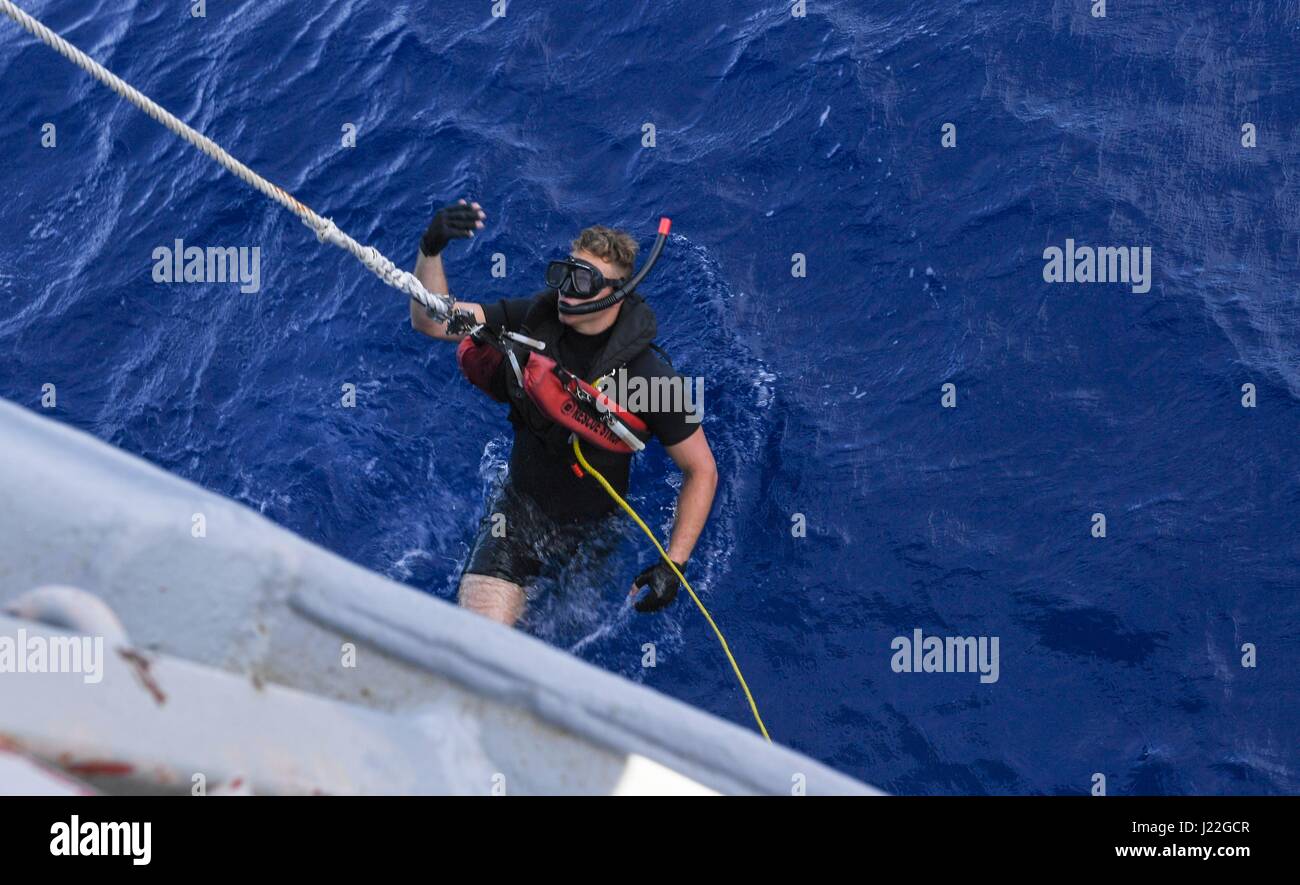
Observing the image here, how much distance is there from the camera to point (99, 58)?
8875 millimetres

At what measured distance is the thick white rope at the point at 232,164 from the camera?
3.83 m

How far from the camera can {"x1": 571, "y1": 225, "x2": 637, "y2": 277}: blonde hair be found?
491 cm

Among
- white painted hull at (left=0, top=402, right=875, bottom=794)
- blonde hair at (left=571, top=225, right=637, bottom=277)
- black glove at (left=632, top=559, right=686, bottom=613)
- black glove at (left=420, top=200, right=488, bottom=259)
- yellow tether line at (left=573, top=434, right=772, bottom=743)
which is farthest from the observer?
yellow tether line at (left=573, top=434, right=772, bottom=743)

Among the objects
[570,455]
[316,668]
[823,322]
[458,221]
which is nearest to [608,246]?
[458,221]

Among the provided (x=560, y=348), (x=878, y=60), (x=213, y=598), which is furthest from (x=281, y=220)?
(x=213, y=598)

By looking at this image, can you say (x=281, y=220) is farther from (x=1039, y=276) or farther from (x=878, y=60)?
(x=1039, y=276)

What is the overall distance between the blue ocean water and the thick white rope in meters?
1.51

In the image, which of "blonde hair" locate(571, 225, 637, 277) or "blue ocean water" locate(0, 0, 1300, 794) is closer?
"blonde hair" locate(571, 225, 637, 277)

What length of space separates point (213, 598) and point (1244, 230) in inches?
227

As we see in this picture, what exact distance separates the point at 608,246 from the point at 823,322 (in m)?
1.87

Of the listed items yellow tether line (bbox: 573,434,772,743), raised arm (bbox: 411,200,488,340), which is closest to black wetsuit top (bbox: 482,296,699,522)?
yellow tether line (bbox: 573,434,772,743)

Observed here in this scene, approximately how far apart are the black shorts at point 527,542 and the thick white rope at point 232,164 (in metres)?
1.02

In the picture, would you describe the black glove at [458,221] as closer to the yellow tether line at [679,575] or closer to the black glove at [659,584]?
the yellow tether line at [679,575]

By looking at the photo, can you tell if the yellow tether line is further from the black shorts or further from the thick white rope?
the thick white rope
